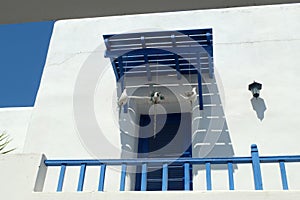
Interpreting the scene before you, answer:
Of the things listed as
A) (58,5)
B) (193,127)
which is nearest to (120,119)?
(193,127)

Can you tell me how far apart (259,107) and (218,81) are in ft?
2.69

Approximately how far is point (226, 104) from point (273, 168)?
130 cm

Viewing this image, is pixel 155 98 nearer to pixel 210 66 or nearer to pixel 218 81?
pixel 210 66

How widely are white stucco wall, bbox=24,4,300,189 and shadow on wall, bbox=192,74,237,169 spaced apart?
0.32 feet

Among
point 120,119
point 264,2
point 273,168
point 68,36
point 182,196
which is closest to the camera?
point 264,2

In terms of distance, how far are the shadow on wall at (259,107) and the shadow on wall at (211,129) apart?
0.51m

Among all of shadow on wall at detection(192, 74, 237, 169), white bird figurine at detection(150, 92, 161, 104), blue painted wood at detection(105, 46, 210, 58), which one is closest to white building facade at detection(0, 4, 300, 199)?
shadow on wall at detection(192, 74, 237, 169)

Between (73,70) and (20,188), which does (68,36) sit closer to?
(73,70)

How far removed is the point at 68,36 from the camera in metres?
7.97

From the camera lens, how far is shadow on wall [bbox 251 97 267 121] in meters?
6.24

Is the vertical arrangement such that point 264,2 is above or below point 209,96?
below

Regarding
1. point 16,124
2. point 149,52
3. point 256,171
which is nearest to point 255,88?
point 149,52

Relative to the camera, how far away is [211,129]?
6.21m

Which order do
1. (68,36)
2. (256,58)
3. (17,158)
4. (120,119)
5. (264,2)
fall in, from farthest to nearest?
(68,36)
(256,58)
(120,119)
(17,158)
(264,2)
